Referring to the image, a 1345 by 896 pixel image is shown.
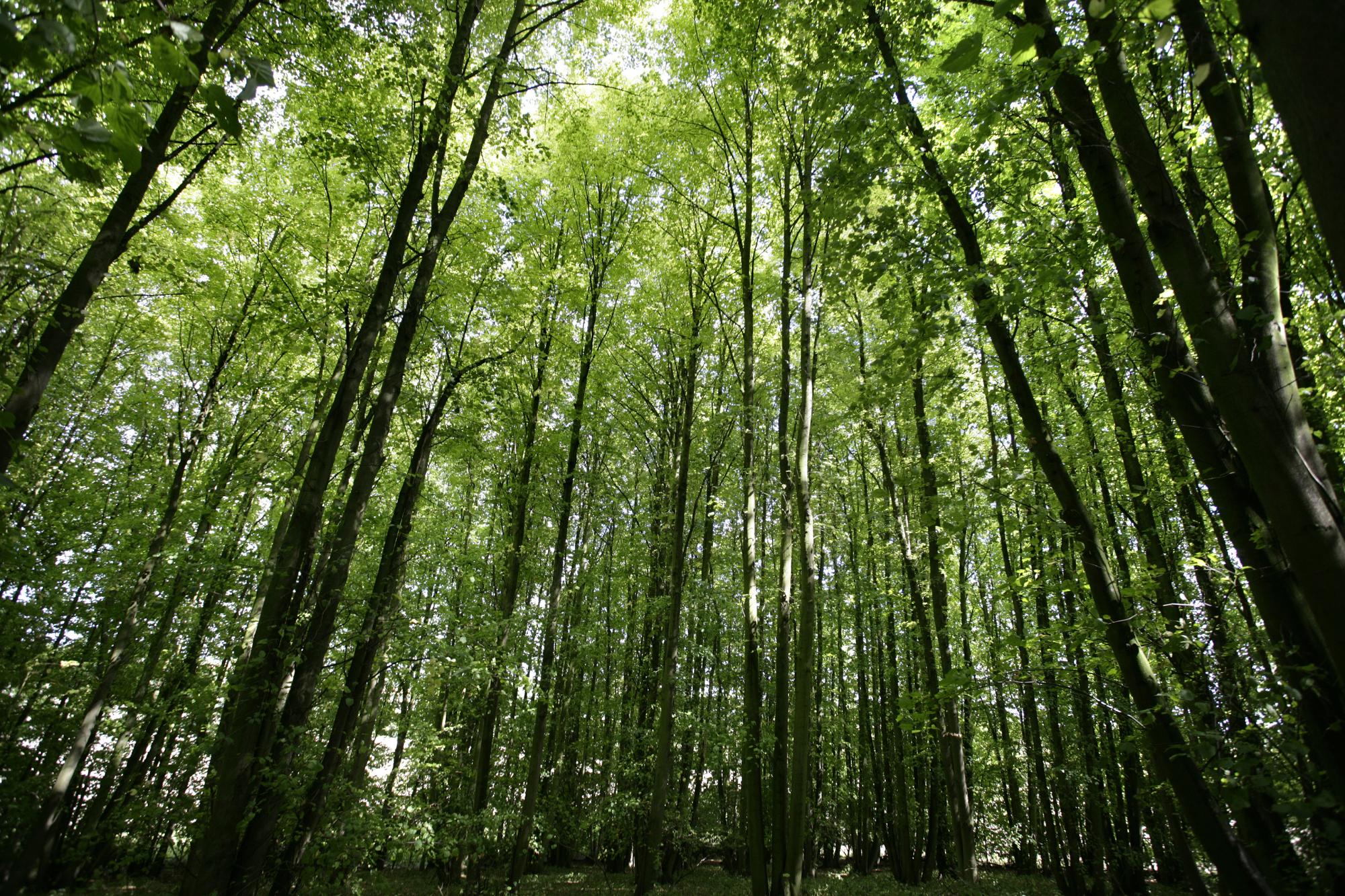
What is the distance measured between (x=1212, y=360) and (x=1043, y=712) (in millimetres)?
18510

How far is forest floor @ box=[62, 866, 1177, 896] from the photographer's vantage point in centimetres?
1096

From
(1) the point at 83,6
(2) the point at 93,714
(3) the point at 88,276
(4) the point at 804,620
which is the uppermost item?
(3) the point at 88,276

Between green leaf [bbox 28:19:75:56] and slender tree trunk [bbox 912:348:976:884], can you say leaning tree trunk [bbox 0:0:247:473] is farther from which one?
slender tree trunk [bbox 912:348:976:884]

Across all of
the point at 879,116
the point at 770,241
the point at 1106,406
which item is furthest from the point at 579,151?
the point at 1106,406

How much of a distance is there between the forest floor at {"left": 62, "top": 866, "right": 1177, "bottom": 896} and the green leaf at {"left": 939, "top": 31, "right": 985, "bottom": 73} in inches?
428

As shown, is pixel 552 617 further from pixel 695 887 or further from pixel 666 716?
pixel 695 887

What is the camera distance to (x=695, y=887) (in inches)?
524

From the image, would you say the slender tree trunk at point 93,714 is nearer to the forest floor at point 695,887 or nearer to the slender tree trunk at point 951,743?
the forest floor at point 695,887

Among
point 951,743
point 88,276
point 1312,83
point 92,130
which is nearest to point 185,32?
point 92,130

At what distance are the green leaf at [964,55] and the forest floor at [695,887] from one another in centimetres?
1086

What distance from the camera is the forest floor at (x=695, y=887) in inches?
432

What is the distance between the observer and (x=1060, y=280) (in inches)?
143

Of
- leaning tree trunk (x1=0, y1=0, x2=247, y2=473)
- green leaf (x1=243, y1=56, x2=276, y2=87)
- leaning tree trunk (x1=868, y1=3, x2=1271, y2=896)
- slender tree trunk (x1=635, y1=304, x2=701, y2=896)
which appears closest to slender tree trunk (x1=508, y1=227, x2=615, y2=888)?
slender tree trunk (x1=635, y1=304, x2=701, y2=896)

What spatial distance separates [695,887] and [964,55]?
1588cm
